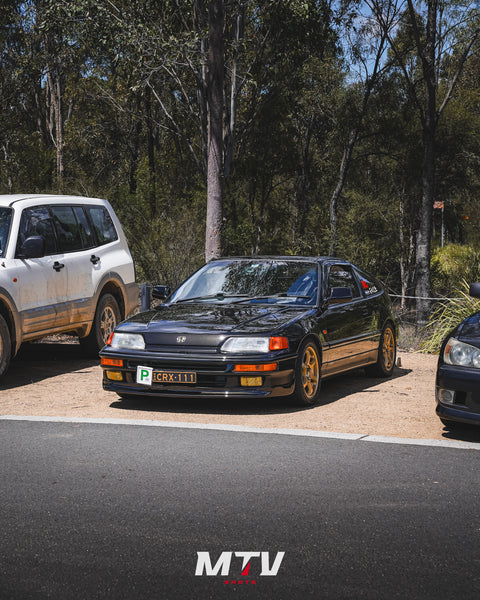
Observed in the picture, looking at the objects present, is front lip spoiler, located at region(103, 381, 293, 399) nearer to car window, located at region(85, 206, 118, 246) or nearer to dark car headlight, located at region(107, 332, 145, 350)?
dark car headlight, located at region(107, 332, 145, 350)

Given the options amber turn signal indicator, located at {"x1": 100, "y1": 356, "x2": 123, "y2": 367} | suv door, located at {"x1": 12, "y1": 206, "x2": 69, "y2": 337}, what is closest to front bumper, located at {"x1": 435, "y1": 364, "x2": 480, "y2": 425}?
amber turn signal indicator, located at {"x1": 100, "y1": 356, "x2": 123, "y2": 367}

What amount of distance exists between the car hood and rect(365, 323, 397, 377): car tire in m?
1.98

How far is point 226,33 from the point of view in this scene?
26125 millimetres

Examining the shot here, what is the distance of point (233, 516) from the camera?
185 inches

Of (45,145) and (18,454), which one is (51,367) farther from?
(45,145)

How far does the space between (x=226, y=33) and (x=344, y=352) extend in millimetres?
19051

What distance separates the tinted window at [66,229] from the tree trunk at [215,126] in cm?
751

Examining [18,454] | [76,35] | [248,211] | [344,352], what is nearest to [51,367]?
[344,352]

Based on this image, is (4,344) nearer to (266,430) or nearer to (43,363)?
(43,363)

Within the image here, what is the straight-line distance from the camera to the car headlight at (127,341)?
320 inches

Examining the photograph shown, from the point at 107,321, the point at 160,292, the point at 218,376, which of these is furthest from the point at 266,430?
the point at 107,321

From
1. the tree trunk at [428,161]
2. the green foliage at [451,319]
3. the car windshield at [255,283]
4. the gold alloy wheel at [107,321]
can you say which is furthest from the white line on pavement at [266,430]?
the tree trunk at [428,161]

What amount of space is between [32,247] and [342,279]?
3.51 metres

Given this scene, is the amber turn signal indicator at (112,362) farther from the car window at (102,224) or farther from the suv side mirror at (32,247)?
the car window at (102,224)
